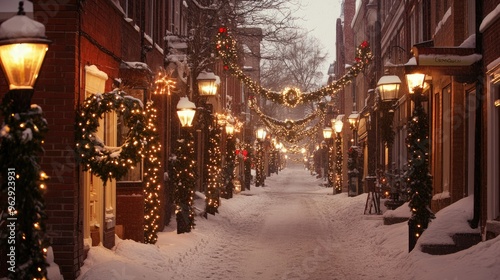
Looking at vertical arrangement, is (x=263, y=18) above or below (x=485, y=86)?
above

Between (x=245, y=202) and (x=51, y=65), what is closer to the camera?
(x=51, y=65)

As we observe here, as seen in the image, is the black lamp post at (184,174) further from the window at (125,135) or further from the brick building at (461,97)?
the brick building at (461,97)

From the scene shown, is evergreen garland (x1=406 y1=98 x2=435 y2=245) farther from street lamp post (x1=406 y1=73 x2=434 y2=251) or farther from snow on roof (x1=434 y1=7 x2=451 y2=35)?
snow on roof (x1=434 y1=7 x2=451 y2=35)

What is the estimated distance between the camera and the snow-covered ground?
12008 millimetres

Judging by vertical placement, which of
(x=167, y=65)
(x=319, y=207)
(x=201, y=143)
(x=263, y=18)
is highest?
(x=263, y=18)

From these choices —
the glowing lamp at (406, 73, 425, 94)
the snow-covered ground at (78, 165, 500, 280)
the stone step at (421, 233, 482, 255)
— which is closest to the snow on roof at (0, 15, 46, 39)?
the snow-covered ground at (78, 165, 500, 280)

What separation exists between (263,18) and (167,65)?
654cm

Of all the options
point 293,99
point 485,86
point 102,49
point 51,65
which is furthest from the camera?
point 293,99

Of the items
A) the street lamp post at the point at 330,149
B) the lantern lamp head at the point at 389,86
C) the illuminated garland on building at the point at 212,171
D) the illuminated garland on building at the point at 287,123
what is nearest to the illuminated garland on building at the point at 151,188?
the lantern lamp head at the point at 389,86

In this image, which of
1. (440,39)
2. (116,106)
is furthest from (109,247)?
(440,39)

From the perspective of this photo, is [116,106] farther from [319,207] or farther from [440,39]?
[319,207]

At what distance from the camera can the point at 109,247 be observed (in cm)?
1428

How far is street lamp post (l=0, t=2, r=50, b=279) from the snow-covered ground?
4472 mm

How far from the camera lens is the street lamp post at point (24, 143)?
6.94m
